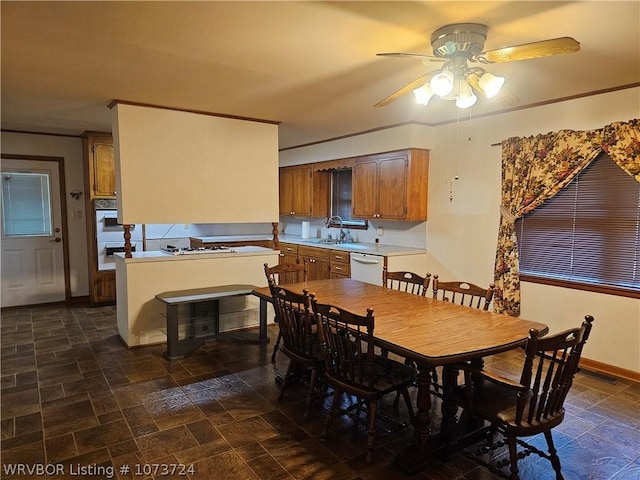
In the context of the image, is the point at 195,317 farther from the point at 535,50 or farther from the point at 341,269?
the point at 535,50

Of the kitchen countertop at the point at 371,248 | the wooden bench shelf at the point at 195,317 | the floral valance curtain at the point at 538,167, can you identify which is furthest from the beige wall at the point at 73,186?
the floral valance curtain at the point at 538,167

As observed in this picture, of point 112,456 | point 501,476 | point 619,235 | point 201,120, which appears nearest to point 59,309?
point 201,120

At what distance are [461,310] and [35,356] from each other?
149 inches

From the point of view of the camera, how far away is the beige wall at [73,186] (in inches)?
220

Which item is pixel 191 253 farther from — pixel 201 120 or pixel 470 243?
pixel 470 243

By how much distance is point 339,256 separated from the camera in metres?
5.51

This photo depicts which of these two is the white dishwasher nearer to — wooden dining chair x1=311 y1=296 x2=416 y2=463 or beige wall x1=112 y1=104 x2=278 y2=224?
beige wall x1=112 y1=104 x2=278 y2=224

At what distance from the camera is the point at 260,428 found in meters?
2.61

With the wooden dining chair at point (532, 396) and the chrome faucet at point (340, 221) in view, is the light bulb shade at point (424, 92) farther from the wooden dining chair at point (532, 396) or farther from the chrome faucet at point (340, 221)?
the chrome faucet at point (340, 221)

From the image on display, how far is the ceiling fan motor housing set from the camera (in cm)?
221

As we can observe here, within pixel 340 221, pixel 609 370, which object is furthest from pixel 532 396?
pixel 340 221

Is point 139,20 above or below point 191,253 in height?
above

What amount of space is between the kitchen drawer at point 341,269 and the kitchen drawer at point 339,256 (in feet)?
0.17

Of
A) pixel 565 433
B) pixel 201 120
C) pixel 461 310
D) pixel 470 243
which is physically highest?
pixel 201 120
